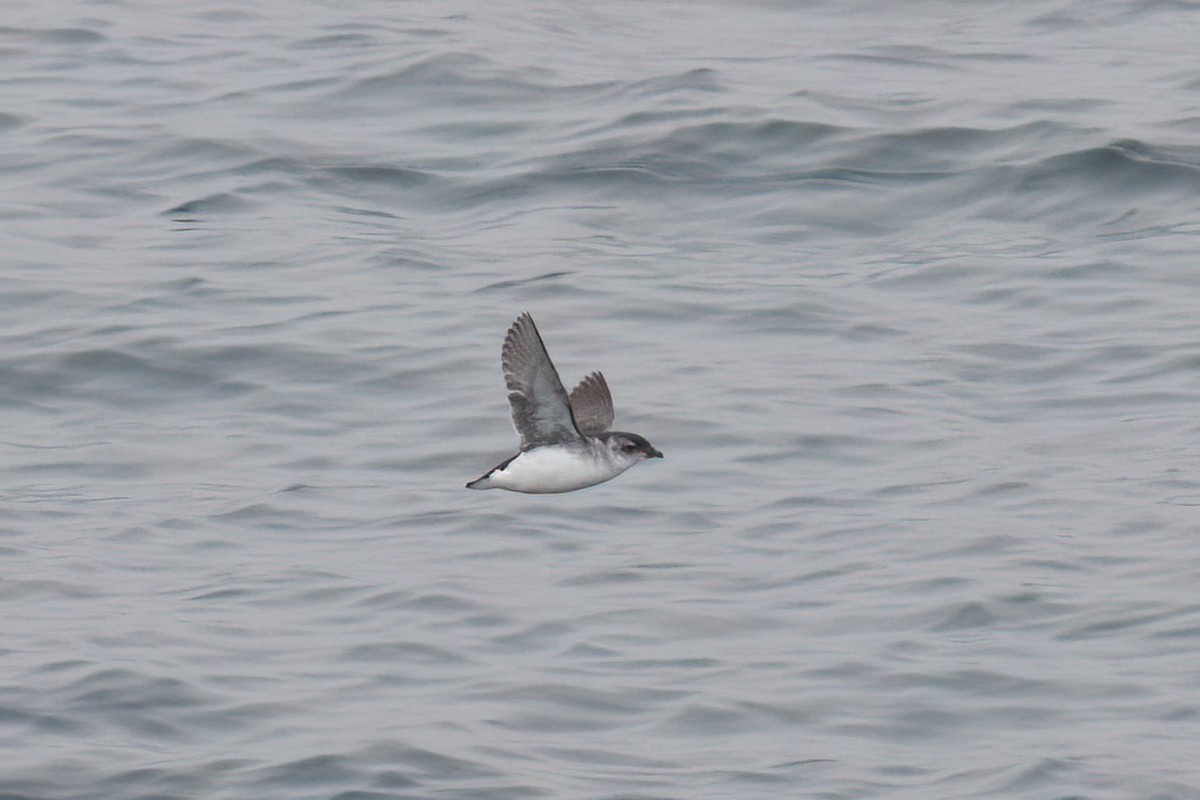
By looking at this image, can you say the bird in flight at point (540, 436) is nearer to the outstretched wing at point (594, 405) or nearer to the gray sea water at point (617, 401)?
the outstretched wing at point (594, 405)

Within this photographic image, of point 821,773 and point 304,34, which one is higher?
point 304,34

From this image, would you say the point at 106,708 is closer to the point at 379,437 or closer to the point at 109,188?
the point at 379,437

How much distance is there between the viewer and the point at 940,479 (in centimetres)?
1340

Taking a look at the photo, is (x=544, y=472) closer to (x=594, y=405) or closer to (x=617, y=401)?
(x=594, y=405)

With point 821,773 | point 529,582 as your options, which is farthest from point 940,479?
point 821,773

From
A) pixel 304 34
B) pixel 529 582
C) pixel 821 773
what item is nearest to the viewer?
pixel 821 773

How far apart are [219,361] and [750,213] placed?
181 inches

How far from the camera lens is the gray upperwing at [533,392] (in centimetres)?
929

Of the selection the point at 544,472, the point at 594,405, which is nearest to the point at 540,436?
the point at 544,472

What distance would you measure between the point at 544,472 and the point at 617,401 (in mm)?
4840

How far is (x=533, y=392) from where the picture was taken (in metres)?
9.54

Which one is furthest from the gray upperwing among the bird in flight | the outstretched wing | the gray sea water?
the gray sea water

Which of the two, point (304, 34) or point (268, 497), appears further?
point (304, 34)

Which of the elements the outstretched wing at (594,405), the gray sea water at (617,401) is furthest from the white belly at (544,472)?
the gray sea water at (617,401)
